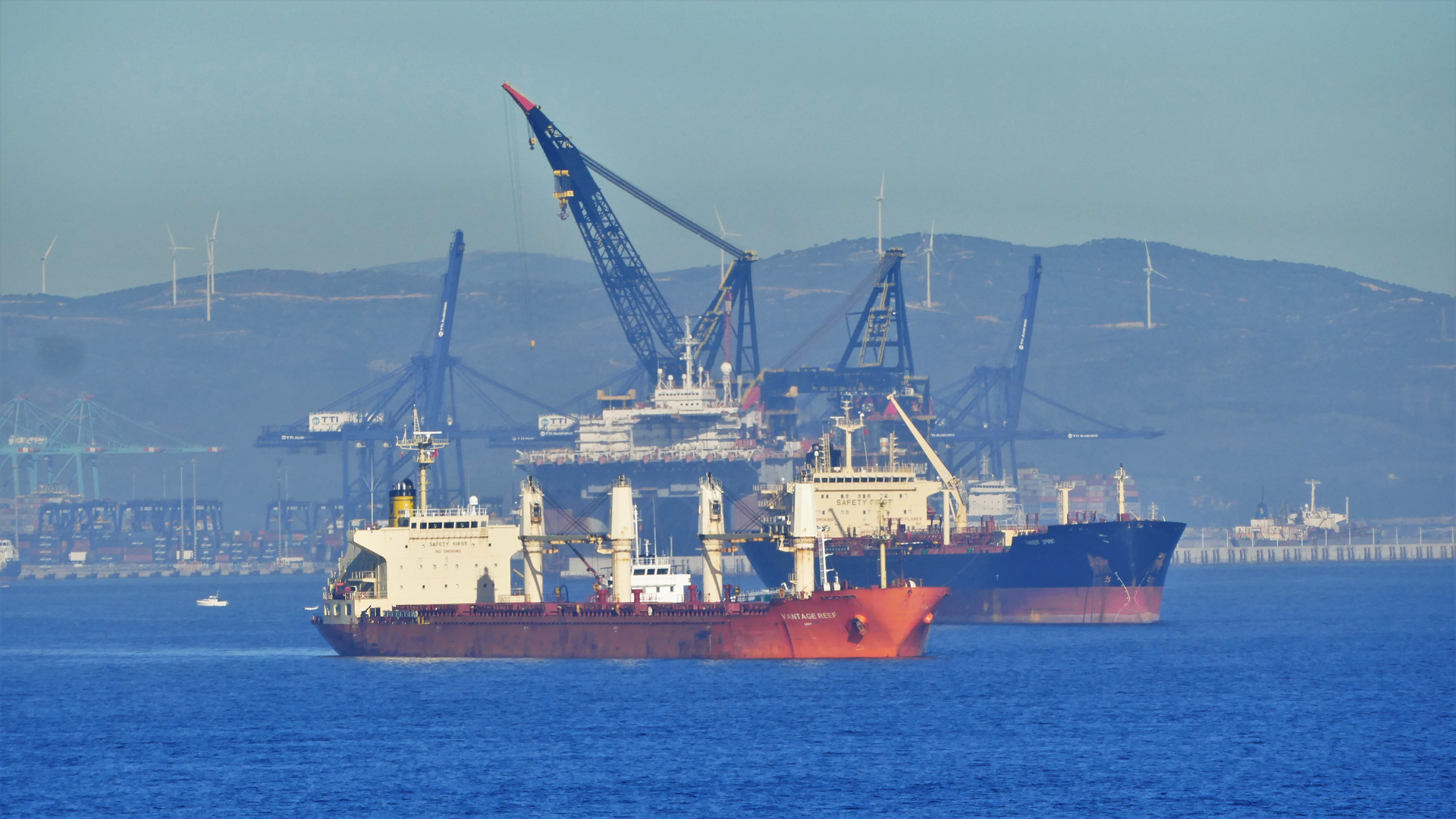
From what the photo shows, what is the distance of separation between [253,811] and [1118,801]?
19.2 m

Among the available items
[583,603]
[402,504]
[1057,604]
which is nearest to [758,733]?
[583,603]

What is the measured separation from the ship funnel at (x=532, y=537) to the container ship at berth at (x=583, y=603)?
72 mm

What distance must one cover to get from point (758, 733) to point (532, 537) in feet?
76.4

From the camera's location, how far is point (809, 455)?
314ft

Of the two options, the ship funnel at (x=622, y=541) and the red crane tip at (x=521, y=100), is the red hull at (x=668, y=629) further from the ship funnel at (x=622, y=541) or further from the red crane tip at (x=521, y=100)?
the red crane tip at (x=521, y=100)

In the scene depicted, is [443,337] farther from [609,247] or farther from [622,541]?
[622,541]

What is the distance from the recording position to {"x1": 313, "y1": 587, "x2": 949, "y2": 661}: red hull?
68000 millimetres

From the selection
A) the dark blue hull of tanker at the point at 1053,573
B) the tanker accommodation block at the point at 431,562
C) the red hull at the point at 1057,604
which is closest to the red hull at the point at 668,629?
the tanker accommodation block at the point at 431,562

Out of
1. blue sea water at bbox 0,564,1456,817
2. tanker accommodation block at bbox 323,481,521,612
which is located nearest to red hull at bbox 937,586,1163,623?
blue sea water at bbox 0,564,1456,817

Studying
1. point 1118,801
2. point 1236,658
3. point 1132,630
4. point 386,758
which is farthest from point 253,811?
point 1132,630

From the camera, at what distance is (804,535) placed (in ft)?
229

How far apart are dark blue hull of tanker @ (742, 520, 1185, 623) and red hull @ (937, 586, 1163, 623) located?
36 millimetres

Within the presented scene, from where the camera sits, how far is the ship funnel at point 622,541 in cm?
7125

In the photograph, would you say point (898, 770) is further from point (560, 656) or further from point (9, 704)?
point (9, 704)
